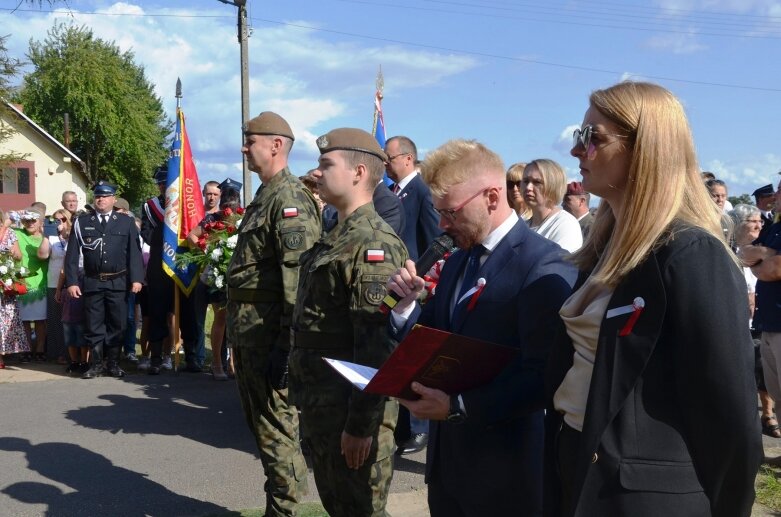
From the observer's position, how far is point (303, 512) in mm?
4949

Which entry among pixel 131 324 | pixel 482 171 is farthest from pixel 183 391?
pixel 482 171

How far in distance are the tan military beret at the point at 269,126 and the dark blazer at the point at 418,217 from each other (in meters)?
2.34

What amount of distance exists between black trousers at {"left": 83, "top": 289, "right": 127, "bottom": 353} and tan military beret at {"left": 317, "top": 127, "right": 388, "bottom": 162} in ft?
23.1

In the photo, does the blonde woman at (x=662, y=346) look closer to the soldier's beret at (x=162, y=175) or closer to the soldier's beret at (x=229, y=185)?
the soldier's beret at (x=229, y=185)

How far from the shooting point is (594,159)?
2.05 m

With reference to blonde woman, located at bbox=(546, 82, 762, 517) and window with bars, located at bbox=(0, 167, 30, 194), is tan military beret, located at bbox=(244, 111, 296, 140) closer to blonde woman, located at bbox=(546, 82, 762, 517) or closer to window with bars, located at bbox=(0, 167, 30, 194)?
blonde woman, located at bbox=(546, 82, 762, 517)

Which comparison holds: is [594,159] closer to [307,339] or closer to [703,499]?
[703,499]

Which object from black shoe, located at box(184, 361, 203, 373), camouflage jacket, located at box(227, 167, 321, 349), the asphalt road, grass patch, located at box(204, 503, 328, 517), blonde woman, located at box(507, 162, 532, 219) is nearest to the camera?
camouflage jacket, located at box(227, 167, 321, 349)

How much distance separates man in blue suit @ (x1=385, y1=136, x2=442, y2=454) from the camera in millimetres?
7004

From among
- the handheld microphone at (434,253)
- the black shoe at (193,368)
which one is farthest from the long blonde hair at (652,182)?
the black shoe at (193,368)

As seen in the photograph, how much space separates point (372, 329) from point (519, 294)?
96 cm

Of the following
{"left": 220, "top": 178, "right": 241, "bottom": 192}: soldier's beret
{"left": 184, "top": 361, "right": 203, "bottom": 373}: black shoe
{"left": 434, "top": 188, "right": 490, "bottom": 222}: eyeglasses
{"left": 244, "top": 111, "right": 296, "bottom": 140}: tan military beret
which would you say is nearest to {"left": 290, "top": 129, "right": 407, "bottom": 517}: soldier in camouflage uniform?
{"left": 434, "top": 188, "right": 490, "bottom": 222}: eyeglasses

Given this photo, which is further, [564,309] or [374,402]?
[374,402]

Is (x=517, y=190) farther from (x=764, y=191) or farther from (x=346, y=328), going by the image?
(x=764, y=191)
